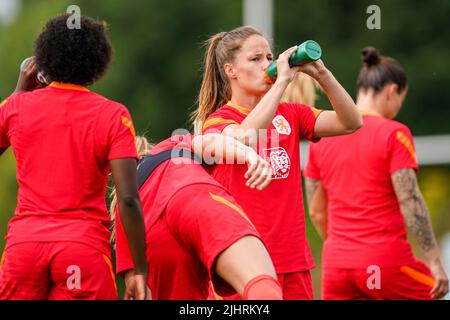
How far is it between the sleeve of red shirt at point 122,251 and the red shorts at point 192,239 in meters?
0.10

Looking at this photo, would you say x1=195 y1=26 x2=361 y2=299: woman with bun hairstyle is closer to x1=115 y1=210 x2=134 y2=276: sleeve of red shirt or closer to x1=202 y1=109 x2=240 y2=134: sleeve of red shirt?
x1=202 y1=109 x2=240 y2=134: sleeve of red shirt

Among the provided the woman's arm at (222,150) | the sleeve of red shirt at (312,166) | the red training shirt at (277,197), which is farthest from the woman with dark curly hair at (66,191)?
the sleeve of red shirt at (312,166)

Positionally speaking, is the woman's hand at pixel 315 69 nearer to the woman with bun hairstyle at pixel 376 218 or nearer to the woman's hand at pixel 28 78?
the woman's hand at pixel 28 78

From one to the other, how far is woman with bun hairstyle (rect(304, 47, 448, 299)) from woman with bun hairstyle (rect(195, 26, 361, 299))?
1.16m

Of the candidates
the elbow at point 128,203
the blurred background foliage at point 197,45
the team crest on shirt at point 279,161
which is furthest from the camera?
the blurred background foliage at point 197,45

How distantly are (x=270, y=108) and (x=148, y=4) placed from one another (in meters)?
22.0

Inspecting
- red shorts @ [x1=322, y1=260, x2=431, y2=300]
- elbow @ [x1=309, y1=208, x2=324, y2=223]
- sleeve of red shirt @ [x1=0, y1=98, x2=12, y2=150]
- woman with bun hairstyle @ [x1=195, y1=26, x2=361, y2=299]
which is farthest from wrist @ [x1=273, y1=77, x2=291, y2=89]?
elbow @ [x1=309, y1=208, x2=324, y2=223]

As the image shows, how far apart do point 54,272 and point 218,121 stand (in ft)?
4.31

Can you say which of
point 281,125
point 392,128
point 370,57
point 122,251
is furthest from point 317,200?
point 122,251

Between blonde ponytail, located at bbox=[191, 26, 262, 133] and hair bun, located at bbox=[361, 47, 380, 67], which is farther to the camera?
hair bun, located at bbox=[361, 47, 380, 67]

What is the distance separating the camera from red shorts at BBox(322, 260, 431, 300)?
7500mm

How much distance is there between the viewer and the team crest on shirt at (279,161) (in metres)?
6.13

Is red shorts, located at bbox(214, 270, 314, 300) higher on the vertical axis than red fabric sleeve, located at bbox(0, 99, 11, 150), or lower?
lower
